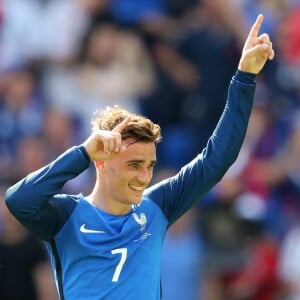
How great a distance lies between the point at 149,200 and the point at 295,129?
181 inches

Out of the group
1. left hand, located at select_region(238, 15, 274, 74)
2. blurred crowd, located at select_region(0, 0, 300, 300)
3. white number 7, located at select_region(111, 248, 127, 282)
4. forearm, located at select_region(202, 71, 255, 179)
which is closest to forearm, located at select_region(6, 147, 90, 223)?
white number 7, located at select_region(111, 248, 127, 282)

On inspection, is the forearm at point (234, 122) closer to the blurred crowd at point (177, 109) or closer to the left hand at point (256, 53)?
the left hand at point (256, 53)

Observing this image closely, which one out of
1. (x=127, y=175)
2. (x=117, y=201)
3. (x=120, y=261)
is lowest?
(x=120, y=261)

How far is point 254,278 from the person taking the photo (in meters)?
9.46

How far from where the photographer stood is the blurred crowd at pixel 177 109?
30.5 feet

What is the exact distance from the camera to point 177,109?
1055cm

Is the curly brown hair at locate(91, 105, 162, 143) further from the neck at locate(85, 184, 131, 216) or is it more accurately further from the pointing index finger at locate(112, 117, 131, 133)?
the neck at locate(85, 184, 131, 216)

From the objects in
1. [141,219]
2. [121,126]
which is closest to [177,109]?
[141,219]

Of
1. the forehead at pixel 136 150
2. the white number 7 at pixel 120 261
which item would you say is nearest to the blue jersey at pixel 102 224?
the white number 7 at pixel 120 261

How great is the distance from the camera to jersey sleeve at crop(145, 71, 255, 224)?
18.0 feet

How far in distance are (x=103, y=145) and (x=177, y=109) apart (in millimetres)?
5534

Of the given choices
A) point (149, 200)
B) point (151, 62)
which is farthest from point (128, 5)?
point (149, 200)

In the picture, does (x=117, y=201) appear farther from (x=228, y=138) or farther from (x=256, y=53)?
(x=256, y=53)

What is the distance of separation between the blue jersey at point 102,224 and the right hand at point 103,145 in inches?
1.6
